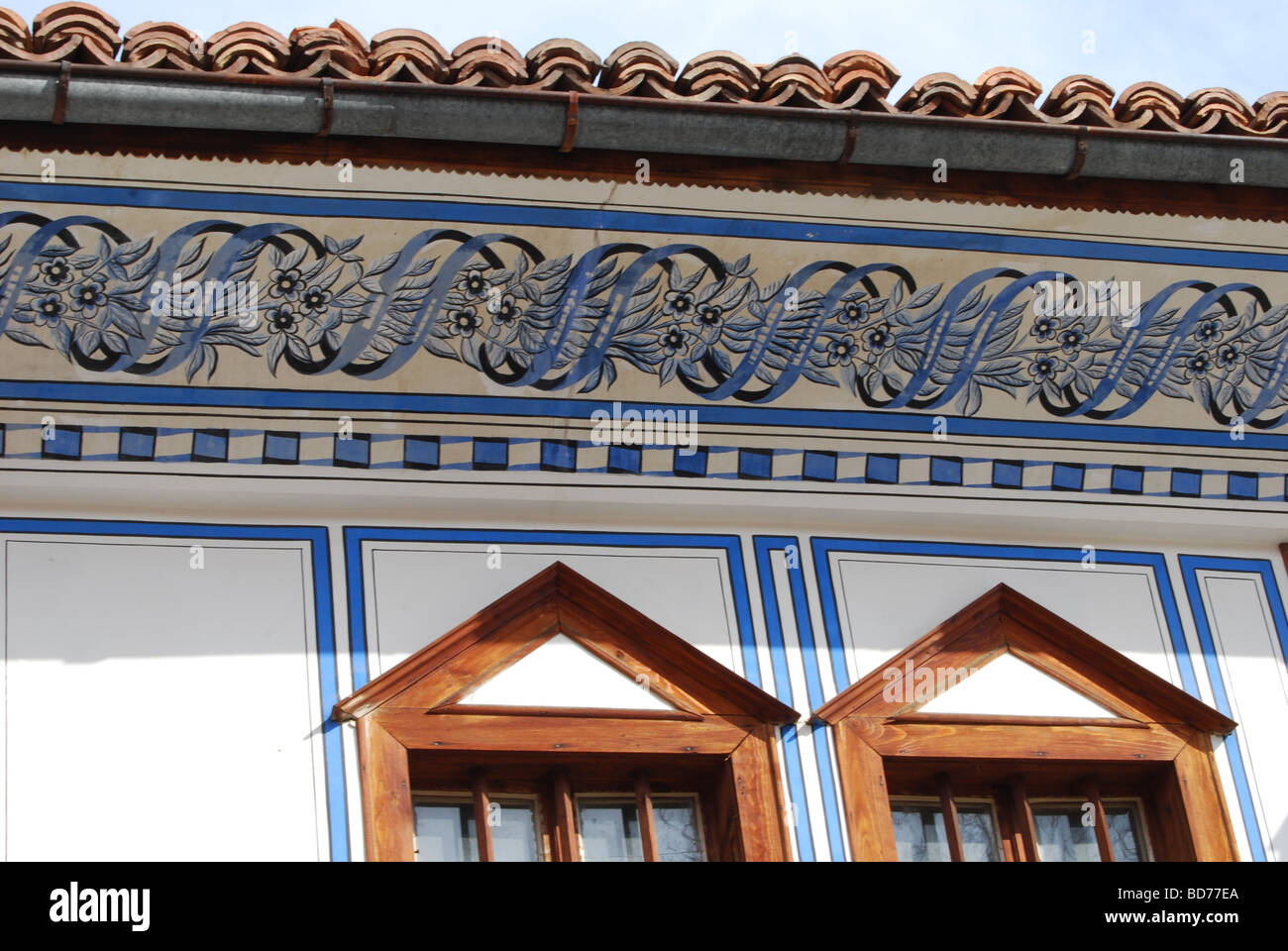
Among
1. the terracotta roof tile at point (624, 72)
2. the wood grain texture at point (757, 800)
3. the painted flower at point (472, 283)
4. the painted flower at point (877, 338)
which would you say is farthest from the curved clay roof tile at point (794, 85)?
the wood grain texture at point (757, 800)

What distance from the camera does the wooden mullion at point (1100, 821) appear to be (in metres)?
5.83

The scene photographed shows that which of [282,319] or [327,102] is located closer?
[327,102]

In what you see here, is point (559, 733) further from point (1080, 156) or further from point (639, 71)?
point (1080, 156)

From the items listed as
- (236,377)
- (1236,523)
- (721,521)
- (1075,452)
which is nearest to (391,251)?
(236,377)

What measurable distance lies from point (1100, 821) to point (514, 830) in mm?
1499

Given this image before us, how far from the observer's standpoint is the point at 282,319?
19.4 ft

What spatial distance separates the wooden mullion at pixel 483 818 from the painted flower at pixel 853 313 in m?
1.58

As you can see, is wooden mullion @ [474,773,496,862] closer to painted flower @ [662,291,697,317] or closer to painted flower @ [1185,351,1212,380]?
painted flower @ [662,291,697,317]

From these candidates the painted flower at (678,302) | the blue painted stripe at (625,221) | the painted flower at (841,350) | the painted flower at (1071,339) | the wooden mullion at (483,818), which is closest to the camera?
the wooden mullion at (483,818)

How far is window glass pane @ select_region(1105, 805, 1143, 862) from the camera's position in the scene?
5867 millimetres

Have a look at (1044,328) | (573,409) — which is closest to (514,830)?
(573,409)

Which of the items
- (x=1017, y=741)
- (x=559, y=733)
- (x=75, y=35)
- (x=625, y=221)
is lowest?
(x=1017, y=741)

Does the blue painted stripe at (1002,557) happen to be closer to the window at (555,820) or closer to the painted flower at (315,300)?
the window at (555,820)

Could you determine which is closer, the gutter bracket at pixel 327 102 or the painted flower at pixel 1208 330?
the gutter bracket at pixel 327 102
